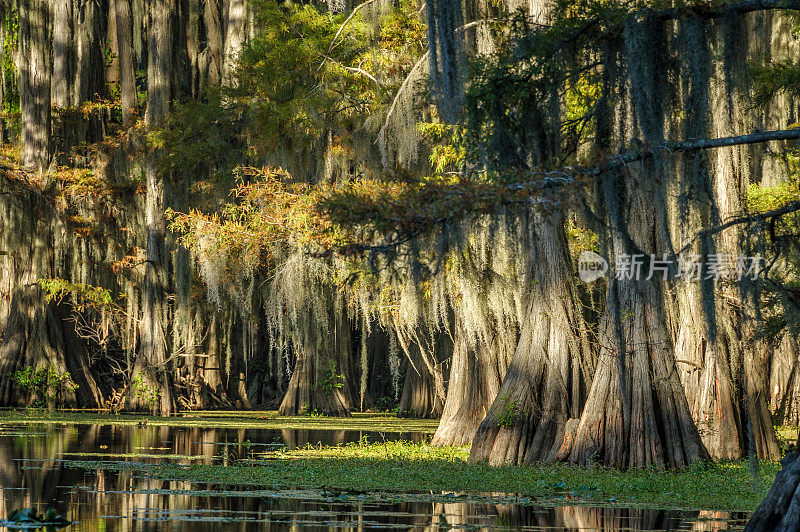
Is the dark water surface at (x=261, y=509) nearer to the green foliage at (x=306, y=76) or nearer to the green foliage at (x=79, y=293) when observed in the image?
the green foliage at (x=306, y=76)

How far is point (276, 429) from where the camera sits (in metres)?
19.6

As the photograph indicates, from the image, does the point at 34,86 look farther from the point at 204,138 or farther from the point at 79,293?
the point at 204,138

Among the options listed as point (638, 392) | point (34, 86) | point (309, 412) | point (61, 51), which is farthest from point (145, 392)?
point (638, 392)

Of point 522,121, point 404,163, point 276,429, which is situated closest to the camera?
point 522,121

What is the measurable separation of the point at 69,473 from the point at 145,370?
45.0 feet

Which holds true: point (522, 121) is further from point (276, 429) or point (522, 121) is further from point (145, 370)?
point (145, 370)

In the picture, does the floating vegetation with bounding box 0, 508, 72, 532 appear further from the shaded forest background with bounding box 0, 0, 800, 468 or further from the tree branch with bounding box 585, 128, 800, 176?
the tree branch with bounding box 585, 128, 800, 176

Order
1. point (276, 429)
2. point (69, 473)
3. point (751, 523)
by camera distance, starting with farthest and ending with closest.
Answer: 1. point (276, 429)
2. point (69, 473)
3. point (751, 523)

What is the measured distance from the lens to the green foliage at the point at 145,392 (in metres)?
24.0

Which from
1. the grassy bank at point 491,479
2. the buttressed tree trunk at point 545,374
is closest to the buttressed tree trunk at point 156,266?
the grassy bank at point 491,479

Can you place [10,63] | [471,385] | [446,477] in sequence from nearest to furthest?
[446,477]
[471,385]
[10,63]

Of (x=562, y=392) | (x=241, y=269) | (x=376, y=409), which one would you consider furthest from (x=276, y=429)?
(x=376, y=409)

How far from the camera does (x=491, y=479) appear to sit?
11.1 m

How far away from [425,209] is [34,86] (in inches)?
769
